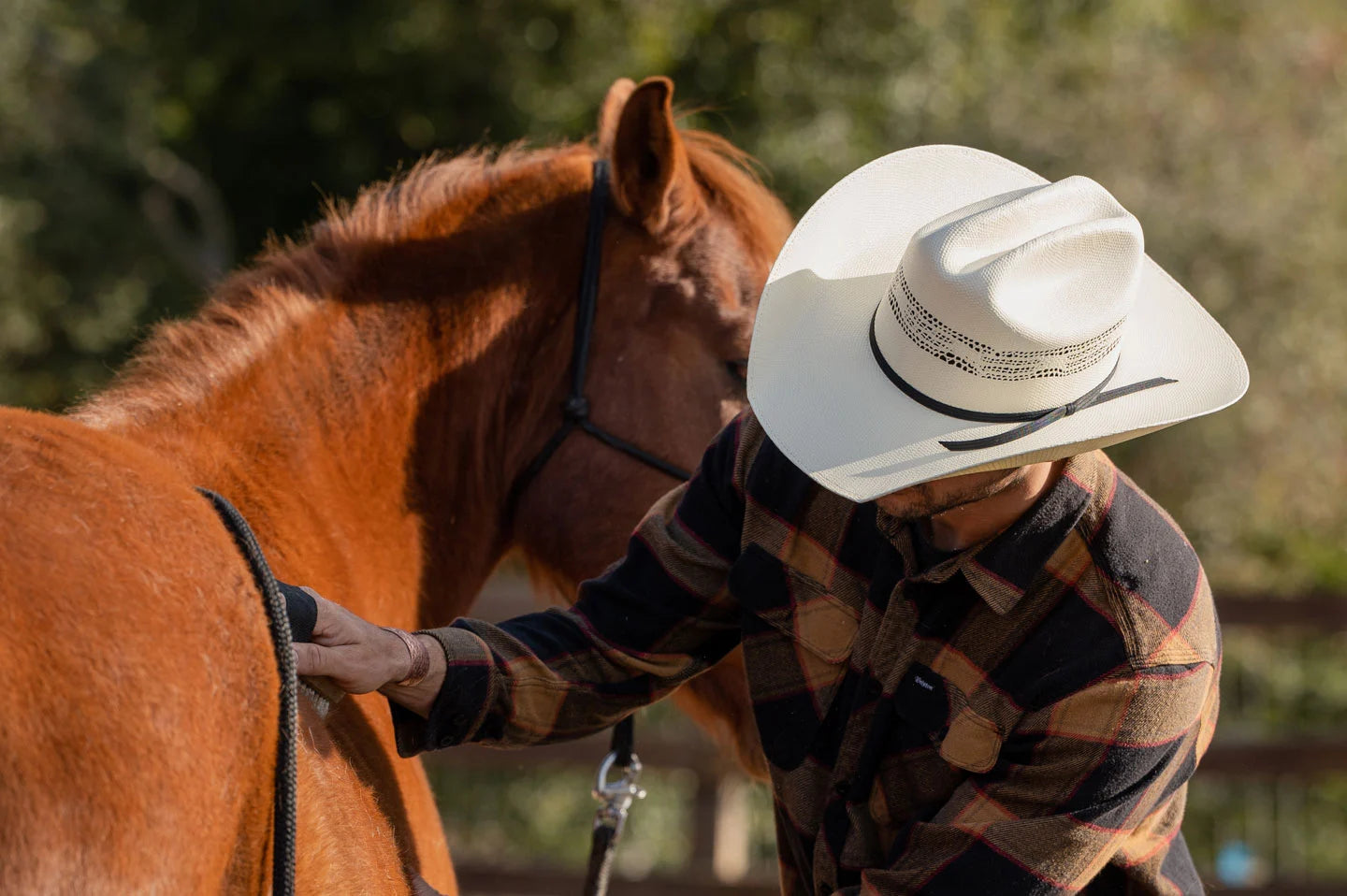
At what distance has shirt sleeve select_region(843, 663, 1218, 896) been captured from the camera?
156 centimetres

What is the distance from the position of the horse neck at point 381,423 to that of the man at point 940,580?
32 centimetres

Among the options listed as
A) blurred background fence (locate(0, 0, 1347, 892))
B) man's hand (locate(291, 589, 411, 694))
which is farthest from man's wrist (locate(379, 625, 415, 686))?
blurred background fence (locate(0, 0, 1347, 892))

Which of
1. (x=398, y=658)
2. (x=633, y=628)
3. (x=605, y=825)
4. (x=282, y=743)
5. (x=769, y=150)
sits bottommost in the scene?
(x=769, y=150)

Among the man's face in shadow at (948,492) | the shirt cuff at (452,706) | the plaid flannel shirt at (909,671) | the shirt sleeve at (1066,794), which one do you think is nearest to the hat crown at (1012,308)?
the man's face in shadow at (948,492)

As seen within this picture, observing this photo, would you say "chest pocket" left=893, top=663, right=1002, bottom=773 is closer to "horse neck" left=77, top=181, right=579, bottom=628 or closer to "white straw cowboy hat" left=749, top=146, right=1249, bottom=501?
"white straw cowboy hat" left=749, top=146, right=1249, bottom=501

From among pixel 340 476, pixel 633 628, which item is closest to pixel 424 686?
pixel 633 628

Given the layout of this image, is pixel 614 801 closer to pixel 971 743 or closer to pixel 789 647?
pixel 789 647

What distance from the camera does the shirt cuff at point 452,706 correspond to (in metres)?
1.74

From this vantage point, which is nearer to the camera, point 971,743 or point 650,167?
point 971,743

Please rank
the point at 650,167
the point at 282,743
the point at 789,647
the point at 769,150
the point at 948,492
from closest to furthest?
1. the point at 282,743
2. the point at 948,492
3. the point at 789,647
4. the point at 650,167
5. the point at 769,150

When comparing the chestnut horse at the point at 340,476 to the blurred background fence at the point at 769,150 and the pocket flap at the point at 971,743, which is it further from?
the blurred background fence at the point at 769,150

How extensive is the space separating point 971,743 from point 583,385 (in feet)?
3.24

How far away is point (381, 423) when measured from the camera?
6.99 feet

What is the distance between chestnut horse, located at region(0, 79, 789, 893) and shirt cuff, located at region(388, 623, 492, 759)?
0.16 feet
